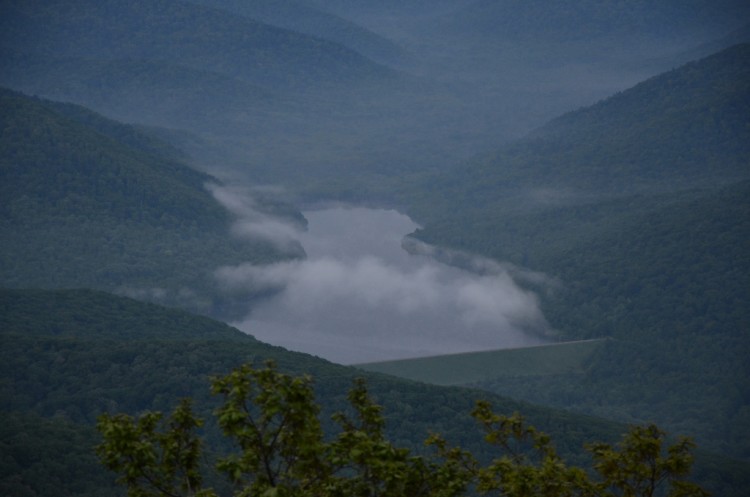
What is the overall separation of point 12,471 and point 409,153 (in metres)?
122

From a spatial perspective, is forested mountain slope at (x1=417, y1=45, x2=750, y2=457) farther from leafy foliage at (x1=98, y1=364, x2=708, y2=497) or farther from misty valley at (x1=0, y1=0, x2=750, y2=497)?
leafy foliage at (x1=98, y1=364, x2=708, y2=497)

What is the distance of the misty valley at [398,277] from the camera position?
124ft

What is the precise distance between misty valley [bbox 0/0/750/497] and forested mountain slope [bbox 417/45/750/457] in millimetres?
218

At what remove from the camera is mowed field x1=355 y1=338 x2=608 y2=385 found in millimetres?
57031

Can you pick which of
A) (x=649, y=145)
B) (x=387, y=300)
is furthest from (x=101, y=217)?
(x=649, y=145)

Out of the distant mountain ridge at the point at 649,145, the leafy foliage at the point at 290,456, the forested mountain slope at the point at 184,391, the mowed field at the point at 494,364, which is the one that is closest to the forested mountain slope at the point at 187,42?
the distant mountain ridge at the point at 649,145

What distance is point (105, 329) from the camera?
49.6 metres

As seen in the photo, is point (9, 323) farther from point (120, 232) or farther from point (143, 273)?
point (120, 232)

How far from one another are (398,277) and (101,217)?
24.5 m

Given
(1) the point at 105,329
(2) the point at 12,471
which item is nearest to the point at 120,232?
(1) the point at 105,329

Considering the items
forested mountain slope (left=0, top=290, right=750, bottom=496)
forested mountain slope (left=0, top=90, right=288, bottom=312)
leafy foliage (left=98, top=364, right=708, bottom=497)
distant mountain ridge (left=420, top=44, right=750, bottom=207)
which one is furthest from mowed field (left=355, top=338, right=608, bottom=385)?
leafy foliage (left=98, top=364, right=708, bottom=497)

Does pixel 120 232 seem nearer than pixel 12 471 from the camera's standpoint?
No

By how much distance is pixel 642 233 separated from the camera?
74.1 meters

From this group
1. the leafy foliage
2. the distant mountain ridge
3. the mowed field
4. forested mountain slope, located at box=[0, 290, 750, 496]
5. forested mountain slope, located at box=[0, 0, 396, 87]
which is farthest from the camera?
forested mountain slope, located at box=[0, 0, 396, 87]
